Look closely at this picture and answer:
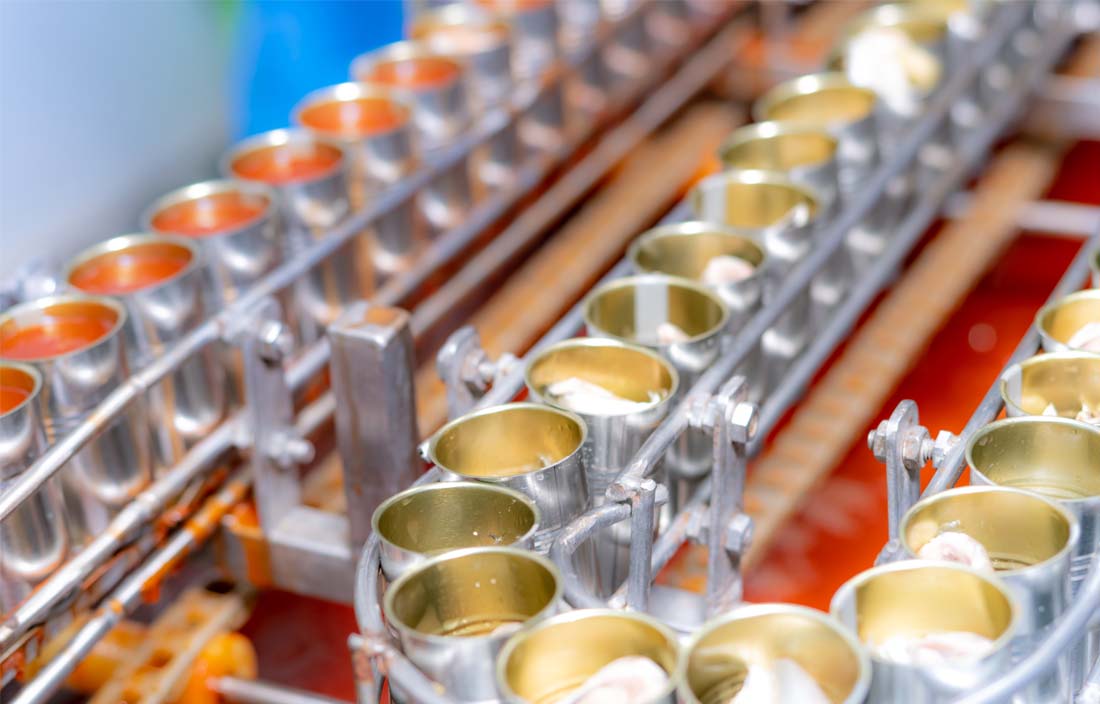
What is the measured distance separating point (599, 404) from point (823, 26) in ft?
4.30

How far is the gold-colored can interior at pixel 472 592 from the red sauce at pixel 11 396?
1.17 feet

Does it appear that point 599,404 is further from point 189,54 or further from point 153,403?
point 189,54

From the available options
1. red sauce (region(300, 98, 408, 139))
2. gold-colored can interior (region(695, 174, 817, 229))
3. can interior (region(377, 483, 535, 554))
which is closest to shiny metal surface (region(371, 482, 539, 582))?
can interior (region(377, 483, 535, 554))

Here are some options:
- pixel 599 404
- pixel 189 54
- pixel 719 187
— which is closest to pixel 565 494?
pixel 599 404

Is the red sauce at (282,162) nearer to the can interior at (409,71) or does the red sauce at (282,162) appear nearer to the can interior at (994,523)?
the can interior at (409,71)

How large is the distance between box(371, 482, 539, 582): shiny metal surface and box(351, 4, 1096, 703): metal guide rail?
0.05 feet

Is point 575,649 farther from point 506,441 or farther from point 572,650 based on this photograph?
point 506,441

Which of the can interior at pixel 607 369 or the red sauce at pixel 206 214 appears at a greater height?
the red sauce at pixel 206 214

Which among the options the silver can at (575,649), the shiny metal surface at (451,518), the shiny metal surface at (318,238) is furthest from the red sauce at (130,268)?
the silver can at (575,649)

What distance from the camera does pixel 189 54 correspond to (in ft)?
4.77

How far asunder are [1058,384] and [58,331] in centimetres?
70

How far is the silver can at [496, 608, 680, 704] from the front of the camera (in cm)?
65

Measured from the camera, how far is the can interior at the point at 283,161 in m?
1.26

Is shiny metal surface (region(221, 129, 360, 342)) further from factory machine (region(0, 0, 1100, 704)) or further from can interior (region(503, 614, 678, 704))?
can interior (region(503, 614, 678, 704))
